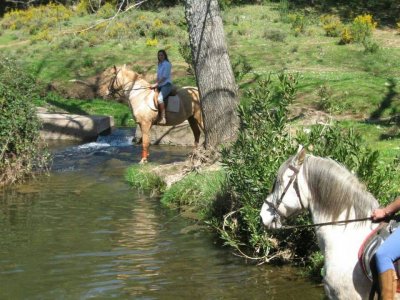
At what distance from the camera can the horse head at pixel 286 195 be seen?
255 inches

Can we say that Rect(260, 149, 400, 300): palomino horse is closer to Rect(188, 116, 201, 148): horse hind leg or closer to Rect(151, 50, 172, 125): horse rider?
Rect(151, 50, 172, 125): horse rider

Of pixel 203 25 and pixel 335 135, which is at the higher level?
pixel 203 25

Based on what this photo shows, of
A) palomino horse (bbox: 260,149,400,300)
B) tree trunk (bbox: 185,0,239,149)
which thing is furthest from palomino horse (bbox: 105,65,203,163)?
palomino horse (bbox: 260,149,400,300)

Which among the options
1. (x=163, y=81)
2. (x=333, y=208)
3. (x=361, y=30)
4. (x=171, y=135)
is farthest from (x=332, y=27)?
(x=333, y=208)

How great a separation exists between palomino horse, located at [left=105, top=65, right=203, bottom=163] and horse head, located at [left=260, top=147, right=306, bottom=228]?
40.8 feet

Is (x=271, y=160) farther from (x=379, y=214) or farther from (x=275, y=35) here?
(x=275, y=35)

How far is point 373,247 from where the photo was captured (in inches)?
233

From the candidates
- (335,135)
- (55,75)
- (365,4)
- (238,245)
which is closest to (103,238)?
(238,245)

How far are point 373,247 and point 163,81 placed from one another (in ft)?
44.0

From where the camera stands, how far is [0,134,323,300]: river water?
8859 millimetres

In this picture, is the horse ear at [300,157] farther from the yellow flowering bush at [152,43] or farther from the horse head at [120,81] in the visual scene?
the yellow flowering bush at [152,43]

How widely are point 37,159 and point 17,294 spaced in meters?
8.33

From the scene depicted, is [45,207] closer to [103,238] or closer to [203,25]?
[103,238]

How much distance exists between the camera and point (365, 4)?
157ft
